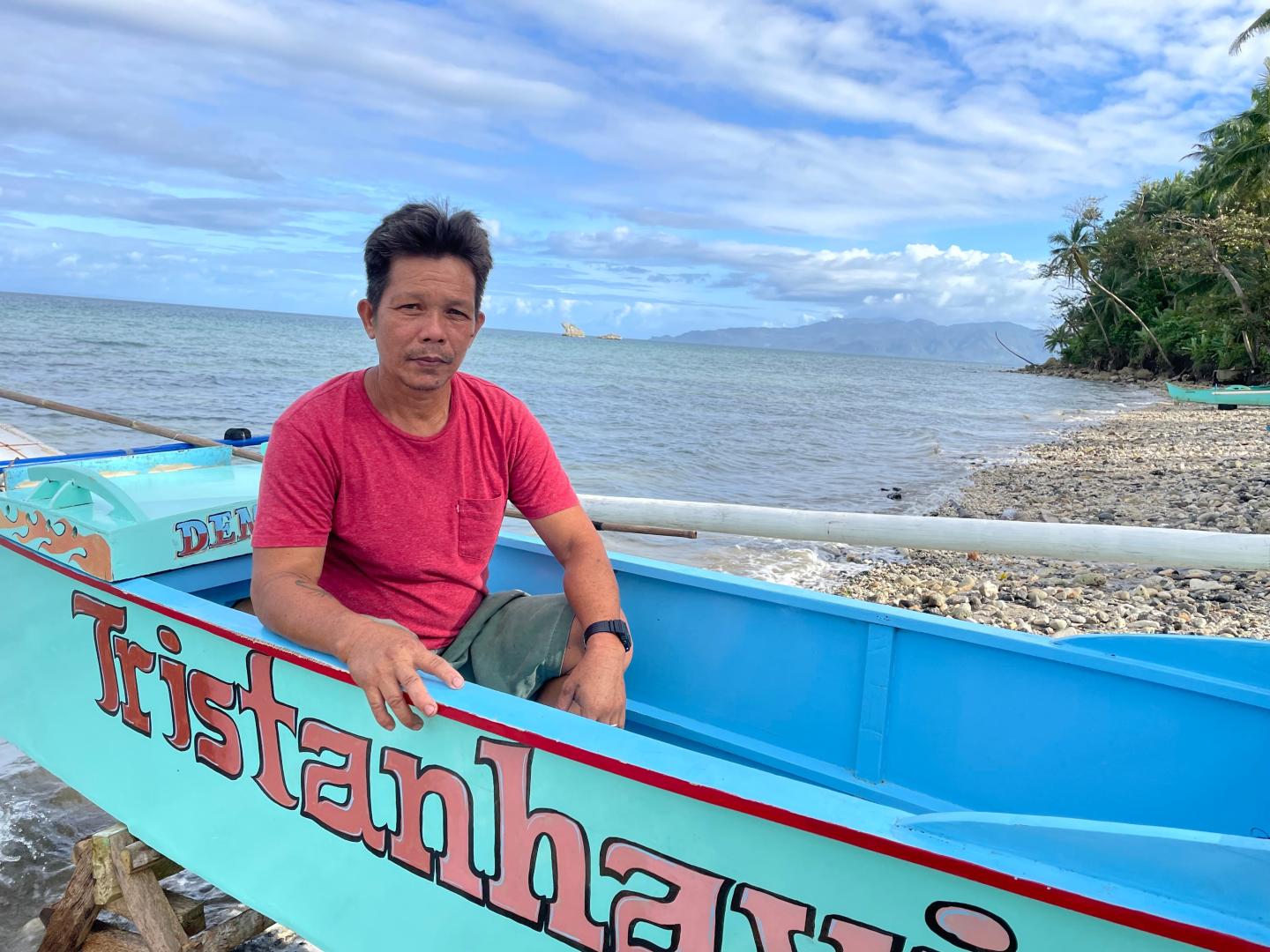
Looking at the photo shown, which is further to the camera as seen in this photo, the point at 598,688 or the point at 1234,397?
the point at 1234,397

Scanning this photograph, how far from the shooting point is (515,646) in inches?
92.1

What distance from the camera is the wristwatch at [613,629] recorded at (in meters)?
2.31

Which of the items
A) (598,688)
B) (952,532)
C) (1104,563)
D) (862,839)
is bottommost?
(1104,563)

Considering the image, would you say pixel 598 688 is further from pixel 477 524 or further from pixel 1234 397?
pixel 1234 397

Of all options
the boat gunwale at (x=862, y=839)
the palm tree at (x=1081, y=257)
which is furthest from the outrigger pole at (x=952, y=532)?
the palm tree at (x=1081, y=257)

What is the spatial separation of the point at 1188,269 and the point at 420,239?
113 ft

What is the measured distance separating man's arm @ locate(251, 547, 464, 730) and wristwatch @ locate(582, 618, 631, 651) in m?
0.49

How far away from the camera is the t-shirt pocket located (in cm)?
230

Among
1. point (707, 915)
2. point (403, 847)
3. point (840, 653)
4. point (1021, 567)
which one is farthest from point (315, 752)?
point (1021, 567)

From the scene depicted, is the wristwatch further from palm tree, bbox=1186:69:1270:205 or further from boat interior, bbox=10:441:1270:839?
palm tree, bbox=1186:69:1270:205

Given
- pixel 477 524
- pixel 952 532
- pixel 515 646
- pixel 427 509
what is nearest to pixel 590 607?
pixel 515 646

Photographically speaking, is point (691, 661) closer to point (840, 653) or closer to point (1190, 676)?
point (840, 653)

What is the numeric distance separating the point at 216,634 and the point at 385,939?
2.70 ft

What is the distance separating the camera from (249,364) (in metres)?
30.4
